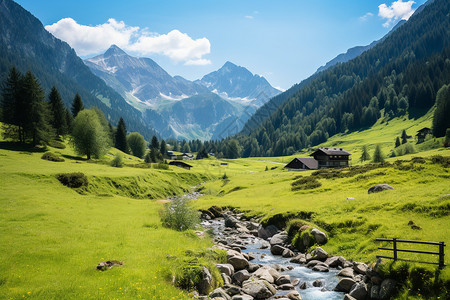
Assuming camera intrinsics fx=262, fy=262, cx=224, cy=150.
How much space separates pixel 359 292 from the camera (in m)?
17.3

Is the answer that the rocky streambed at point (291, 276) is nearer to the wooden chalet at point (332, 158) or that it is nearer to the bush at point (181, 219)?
the bush at point (181, 219)

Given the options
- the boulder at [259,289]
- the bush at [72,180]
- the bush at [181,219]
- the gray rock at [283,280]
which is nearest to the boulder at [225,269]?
the boulder at [259,289]

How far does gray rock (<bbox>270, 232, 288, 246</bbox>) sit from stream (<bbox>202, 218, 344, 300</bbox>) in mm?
991

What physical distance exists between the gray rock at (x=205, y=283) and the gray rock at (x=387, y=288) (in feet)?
36.4

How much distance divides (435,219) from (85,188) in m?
55.7

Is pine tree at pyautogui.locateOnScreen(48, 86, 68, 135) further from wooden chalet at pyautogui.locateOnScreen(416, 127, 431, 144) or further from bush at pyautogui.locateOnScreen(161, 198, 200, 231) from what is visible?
wooden chalet at pyautogui.locateOnScreen(416, 127, 431, 144)

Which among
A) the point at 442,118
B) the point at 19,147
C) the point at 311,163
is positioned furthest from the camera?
the point at 442,118

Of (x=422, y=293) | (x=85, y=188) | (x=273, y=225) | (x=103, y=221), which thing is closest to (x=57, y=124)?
(x=85, y=188)

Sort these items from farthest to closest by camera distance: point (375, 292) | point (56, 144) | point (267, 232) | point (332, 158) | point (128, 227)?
1. point (332, 158)
2. point (56, 144)
3. point (267, 232)
4. point (128, 227)
5. point (375, 292)

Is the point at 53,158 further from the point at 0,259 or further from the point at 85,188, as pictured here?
the point at 0,259

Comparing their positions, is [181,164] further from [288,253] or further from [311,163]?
[288,253]

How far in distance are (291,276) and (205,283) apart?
324 inches

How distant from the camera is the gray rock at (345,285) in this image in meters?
18.8

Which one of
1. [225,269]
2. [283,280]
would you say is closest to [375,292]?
[283,280]
